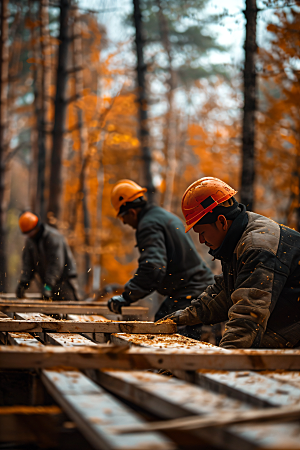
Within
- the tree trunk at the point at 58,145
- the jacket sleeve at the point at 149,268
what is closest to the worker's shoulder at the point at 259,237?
the jacket sleeve at the point at 149,268

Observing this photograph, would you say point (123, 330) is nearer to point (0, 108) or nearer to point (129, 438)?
point (129, 438)

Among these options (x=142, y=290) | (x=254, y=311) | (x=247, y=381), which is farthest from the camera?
(x=142, y=290)

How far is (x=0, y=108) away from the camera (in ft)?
45.3

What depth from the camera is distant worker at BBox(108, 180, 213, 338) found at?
5.16 meters

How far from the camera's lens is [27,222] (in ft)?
26.4

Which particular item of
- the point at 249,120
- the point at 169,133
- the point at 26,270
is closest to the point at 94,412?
the point at 249,120

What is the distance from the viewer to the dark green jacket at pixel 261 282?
2936 millimetres

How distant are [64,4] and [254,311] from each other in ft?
36.7

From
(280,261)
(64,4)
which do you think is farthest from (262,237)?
(64,4)

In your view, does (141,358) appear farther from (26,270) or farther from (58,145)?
(58,145)

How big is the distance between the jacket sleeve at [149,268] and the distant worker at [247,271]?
1.27 metres

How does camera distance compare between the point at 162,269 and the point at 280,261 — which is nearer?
the point at 280,261

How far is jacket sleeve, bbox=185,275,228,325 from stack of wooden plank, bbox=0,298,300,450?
0.81m

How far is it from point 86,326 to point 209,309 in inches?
41.3
